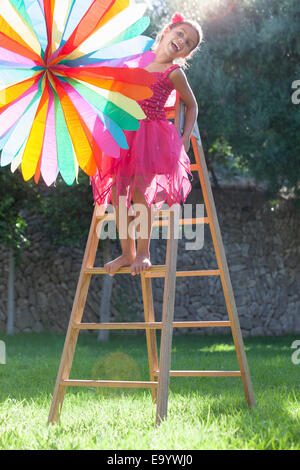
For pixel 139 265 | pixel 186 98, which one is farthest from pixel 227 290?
pixel 186 98

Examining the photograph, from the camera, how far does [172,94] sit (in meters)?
3.01

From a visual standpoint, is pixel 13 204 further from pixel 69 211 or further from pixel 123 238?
pixel 123 238

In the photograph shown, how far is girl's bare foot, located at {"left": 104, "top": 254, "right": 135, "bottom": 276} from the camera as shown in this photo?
2.73 metres

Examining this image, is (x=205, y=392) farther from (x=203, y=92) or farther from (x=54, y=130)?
(x=203, y=92)

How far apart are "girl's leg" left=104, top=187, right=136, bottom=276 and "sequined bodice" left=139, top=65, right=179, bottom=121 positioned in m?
0.41

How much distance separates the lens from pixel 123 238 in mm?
2793

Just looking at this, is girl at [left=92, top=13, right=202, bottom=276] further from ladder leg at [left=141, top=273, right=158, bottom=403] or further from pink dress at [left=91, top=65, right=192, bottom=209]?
ladder leg at [left=141, top=273, right=158, bottom=403]

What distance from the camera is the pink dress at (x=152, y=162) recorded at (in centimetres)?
262

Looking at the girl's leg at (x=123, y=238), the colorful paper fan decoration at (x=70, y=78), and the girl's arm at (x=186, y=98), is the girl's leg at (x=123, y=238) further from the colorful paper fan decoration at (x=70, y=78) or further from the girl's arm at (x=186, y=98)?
the girl's arm at (x=186, y=98)

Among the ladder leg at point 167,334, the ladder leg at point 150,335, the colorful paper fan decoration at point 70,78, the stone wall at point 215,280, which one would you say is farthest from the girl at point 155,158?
the stone wall at point 215,280

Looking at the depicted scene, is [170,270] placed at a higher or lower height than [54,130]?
lower

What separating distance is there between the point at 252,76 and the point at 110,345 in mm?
4448

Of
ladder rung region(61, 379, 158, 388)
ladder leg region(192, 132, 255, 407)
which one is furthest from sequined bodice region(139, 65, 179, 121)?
ladder rung region(61, 379, 158, 388)
